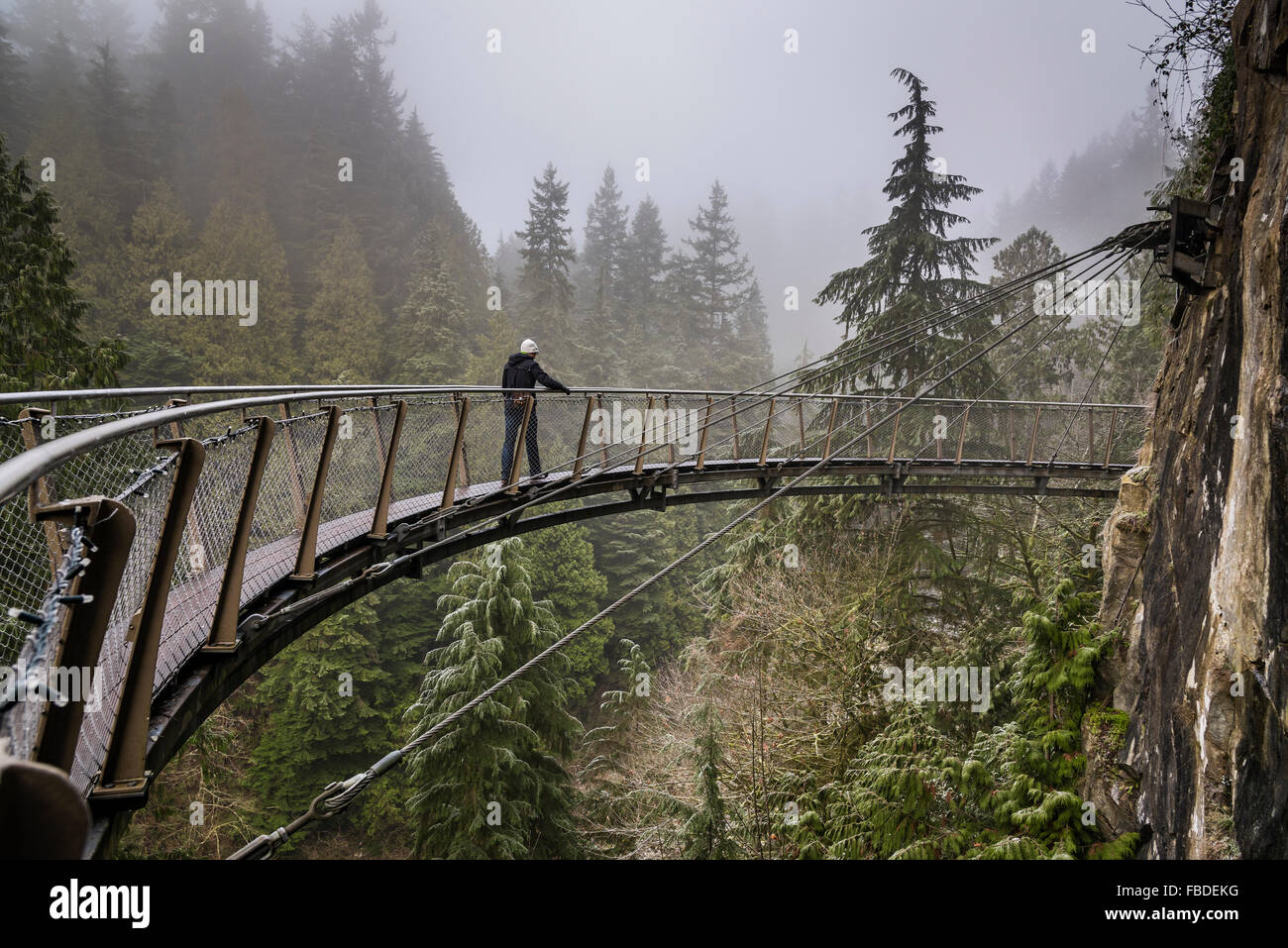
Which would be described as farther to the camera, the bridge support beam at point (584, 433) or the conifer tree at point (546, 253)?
the conifer tree at point (546, 253)

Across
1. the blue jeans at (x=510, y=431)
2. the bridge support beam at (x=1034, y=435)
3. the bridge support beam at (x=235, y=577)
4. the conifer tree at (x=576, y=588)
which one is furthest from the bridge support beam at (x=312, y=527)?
the conifer tree at (x=576, y=588)

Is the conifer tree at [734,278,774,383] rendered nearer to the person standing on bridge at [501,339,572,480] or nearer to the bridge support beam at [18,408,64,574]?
the person standing on bridge at [501,339,572,480]

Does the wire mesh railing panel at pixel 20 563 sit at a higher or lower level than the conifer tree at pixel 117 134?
lower

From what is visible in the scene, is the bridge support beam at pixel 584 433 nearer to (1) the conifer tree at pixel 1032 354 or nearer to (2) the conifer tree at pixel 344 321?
(2) the conifer tree at pixel 344 321

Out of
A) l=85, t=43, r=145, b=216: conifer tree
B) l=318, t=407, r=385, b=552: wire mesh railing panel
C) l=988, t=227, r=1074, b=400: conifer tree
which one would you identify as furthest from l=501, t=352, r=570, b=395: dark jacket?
l=85, t=43, r=145, b=216: conifer tree

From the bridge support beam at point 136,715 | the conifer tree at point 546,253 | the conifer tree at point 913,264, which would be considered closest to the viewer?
the bridge support beam at point 136,715

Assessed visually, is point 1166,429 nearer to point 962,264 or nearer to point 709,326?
point 962,264

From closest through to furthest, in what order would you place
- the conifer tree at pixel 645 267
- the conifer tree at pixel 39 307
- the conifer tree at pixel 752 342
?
the conifer tree at pixel 39 307 < the conifer tree at pixel 752 342 < the conifer tree at pixel 645 267

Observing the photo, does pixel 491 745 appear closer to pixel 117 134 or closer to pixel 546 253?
pixel 546 253

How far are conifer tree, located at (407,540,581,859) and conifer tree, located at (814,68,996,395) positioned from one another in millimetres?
10206

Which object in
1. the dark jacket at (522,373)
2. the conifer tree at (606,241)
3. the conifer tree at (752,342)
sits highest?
the conifer tree at (606,241)

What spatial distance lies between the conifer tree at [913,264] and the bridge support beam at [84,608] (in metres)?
16.4

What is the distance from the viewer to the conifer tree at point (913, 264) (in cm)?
1642

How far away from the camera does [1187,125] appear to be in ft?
25.4
